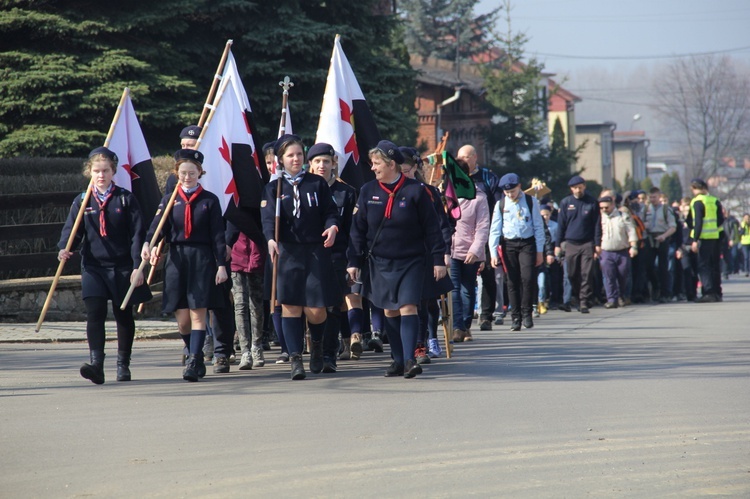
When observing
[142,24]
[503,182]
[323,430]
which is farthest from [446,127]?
[323,430]

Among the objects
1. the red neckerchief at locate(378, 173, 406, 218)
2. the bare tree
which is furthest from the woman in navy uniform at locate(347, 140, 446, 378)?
the bare tree

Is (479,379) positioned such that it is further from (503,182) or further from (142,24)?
(142,24)

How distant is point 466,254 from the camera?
1366cm

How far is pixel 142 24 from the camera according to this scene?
21.9 m

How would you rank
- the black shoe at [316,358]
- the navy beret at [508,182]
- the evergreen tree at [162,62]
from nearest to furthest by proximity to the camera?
the black shoe at [316,358] < the navy beret at [508,182] < the evergreen tree at [162,62]

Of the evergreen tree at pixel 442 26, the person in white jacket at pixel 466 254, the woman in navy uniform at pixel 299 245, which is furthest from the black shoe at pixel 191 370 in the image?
the evergreen tree at pixel 442 26

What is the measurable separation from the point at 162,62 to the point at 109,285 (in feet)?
42.6

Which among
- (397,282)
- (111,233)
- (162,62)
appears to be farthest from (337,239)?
(162,62)

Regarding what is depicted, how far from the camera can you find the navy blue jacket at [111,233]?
9.98 meters

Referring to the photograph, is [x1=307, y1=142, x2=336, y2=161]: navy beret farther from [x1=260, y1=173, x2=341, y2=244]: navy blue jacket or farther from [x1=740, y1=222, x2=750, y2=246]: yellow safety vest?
[x1=740, y1=222, x2=750, y2=246]: yellow safety vest

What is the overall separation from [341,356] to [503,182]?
15.4 feet

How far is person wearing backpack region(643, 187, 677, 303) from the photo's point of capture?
23047mm

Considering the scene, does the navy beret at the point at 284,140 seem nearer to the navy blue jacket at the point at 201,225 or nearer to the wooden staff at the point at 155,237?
the navy blue jacket at the point at 201,225

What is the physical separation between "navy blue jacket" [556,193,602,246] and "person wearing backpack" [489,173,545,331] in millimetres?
3536
